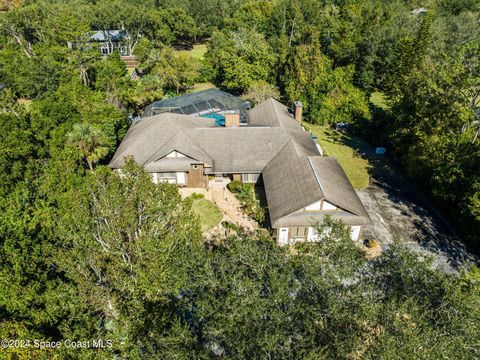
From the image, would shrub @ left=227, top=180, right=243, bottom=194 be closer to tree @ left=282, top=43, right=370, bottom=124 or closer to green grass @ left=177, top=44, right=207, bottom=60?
tree @ left=282, top=43, right=370, bottom=124

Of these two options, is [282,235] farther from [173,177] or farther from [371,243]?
[173,177]

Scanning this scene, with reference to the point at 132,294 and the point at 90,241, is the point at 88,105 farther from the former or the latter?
the point at 132,294

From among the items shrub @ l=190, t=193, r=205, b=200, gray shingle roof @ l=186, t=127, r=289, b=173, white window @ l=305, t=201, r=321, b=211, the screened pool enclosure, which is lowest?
shrub @ l=190, t=193, r=205, b=200

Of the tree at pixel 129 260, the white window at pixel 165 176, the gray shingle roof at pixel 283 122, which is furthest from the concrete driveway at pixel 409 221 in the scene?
the white window at pixel 165 176

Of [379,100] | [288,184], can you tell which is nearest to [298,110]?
[288,184]

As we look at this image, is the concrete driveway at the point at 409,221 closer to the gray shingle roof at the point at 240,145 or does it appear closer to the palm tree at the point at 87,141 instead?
the gray shingle roof at the point at 240,145

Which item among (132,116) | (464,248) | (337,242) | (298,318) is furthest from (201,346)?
(132,116)

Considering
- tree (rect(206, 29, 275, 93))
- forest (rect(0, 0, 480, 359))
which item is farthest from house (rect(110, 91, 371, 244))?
tree (rect(206, 29, 275, 93))
